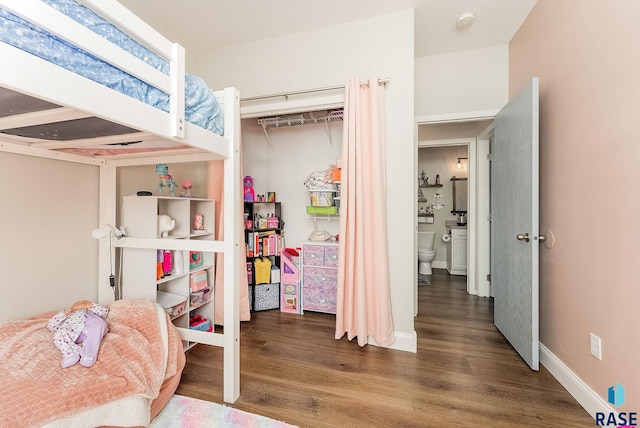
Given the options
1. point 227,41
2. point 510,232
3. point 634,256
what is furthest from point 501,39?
point 227,41

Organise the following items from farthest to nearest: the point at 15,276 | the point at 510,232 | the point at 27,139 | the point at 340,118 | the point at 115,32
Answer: the point at 340,118 < the point at 510,232 < the point at 15,276 < the point at 27,139 < the point at 115,32

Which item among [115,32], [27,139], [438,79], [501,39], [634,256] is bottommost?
[634,256]

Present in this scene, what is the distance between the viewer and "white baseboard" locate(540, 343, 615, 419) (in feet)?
4.53

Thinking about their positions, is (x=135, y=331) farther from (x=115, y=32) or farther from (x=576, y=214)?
(x=576, y=214)

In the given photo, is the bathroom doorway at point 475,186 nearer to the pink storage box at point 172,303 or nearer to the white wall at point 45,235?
the pink storage box at point 172,303

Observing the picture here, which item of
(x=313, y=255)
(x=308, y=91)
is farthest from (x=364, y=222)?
(x=308, y=91)

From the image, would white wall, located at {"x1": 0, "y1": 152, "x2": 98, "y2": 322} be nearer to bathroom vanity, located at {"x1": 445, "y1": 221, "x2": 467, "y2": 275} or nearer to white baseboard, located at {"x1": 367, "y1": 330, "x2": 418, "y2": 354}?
white baseboard, located at {"x1": 367, "y1": 330, "x2": 418, "y2": 354}

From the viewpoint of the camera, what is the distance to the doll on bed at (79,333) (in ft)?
4.05

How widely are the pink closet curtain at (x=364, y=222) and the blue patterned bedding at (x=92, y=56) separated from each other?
1.21m

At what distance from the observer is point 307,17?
2.25m

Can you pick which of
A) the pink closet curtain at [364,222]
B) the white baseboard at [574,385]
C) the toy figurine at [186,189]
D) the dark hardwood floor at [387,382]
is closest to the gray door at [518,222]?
the white baseboard at [574,385]

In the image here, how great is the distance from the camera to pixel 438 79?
280 cm

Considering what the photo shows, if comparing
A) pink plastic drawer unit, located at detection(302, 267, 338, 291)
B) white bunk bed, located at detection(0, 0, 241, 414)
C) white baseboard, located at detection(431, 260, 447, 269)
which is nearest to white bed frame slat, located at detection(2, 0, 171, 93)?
white bunk bed, located at detection(0, 0, 241, 414)

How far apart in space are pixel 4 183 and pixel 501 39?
3.83 meters
